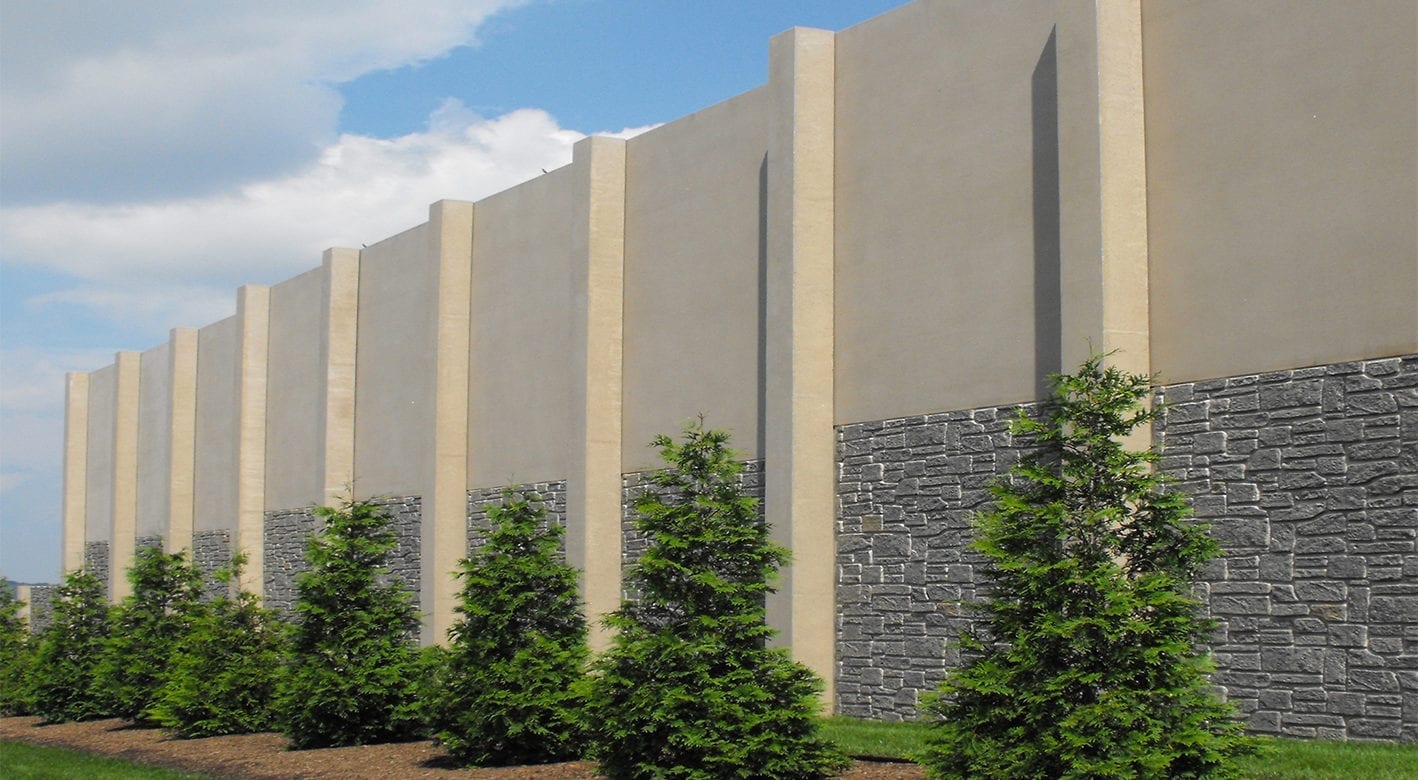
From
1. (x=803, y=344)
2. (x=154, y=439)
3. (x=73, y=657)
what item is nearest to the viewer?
(x=803, y=344)

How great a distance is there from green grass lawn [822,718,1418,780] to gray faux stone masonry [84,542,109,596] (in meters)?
31.8

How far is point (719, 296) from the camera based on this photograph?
19.9 m

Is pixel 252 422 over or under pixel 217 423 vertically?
under

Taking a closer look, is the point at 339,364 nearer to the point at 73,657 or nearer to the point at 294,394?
the point at 294,394

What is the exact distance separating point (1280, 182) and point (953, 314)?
12.9 feet

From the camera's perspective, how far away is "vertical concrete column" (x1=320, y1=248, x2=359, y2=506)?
2888 centimetres

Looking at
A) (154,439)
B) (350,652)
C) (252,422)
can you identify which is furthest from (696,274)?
(154,439)

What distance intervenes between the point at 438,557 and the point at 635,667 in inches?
504

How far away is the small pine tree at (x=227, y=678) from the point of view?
1900 cm

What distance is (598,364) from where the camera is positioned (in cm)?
2172

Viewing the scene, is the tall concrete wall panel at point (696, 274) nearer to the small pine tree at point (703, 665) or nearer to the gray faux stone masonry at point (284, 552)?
the small pine tree at point (703, 665)

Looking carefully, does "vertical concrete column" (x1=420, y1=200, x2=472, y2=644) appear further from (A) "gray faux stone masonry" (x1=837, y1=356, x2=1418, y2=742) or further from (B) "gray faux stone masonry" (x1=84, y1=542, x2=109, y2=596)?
(B) "gray faux stone masonry" (x1=84, y1=542, x2=109, y2=596)

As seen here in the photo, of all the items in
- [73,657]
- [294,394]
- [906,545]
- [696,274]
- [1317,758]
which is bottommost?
[73,657]

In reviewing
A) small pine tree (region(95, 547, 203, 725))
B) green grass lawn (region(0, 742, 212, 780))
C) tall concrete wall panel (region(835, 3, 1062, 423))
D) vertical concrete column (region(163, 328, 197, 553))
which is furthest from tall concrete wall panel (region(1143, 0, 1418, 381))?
vertical concrete column (region(163, 328, 197, 553))
